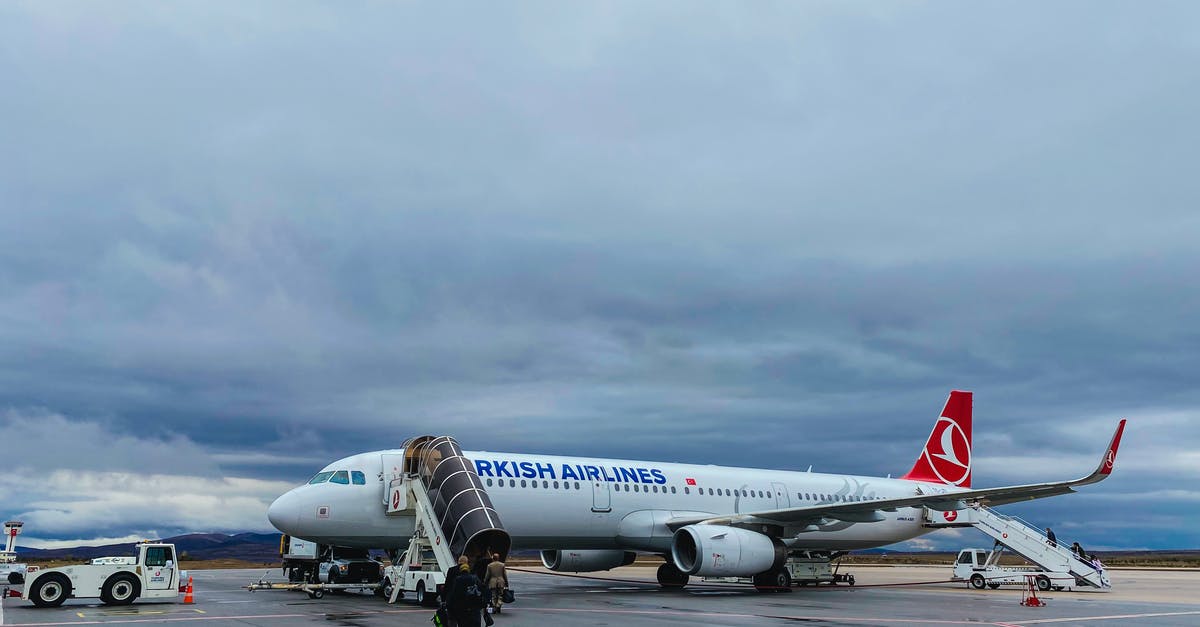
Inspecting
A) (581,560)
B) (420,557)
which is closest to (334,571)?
(420,557)

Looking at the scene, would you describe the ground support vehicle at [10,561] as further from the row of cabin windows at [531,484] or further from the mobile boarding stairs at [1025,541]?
the mobile boarding stairs at [1025,541]

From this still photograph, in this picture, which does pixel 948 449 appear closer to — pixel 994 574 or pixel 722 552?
pixel 994 574

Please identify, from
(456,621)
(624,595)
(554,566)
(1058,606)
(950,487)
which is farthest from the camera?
(950,487)

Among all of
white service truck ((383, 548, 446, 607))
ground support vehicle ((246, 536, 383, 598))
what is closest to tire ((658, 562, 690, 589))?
ground support vehicle ((246, 536, 383, 598))

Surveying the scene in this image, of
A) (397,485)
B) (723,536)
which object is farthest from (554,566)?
(397,485)

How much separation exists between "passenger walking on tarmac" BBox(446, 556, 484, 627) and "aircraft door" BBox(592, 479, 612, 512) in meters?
17.9

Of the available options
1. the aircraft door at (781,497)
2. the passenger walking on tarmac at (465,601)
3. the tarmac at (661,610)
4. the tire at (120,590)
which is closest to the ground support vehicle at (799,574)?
the tarmac at (661,610)

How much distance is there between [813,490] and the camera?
36.6 metres

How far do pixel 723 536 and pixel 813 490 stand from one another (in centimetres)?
931

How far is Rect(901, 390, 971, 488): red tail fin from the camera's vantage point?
42250 millimetres

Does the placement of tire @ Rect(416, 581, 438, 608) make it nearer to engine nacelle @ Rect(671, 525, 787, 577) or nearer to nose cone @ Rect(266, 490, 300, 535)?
nose cone @ Rect(266, 490, 300, 535)

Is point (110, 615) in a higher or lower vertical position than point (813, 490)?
lower

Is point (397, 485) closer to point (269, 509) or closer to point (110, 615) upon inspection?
point (269, 509)

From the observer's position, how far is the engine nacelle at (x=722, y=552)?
27797 millimetres
